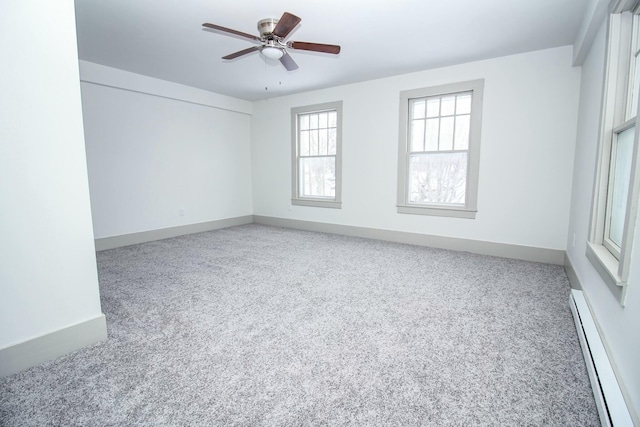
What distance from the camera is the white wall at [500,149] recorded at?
3.41 metres

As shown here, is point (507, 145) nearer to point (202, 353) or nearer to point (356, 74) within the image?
point (356, 74)

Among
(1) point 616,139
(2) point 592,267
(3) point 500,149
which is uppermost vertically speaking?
(3) point 500,149

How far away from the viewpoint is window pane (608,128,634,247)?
70.2 inches

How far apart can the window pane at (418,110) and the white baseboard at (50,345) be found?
14.1 feet

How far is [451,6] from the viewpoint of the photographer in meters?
2.54

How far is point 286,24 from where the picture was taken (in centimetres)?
231

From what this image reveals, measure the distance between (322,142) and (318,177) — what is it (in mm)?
640

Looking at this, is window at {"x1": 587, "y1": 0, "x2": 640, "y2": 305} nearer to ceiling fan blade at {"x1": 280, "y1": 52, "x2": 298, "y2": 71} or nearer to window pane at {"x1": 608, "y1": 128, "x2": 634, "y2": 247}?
window pane at {"x1": 608, "y1": 128, "x2": 634, "y2": 247}

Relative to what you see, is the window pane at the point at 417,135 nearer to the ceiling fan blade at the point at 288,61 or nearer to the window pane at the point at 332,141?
the window pane at the point at 332,141

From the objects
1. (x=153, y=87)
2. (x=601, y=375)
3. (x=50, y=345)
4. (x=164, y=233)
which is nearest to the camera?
(x=601, y=375)

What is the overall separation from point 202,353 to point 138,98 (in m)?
4.24

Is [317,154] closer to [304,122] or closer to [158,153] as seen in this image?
[304,122]

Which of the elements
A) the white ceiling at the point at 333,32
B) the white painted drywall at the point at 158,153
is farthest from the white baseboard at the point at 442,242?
the white ceiling at the point at 333,32

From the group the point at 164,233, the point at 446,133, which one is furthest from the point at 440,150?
the point at 164,233
